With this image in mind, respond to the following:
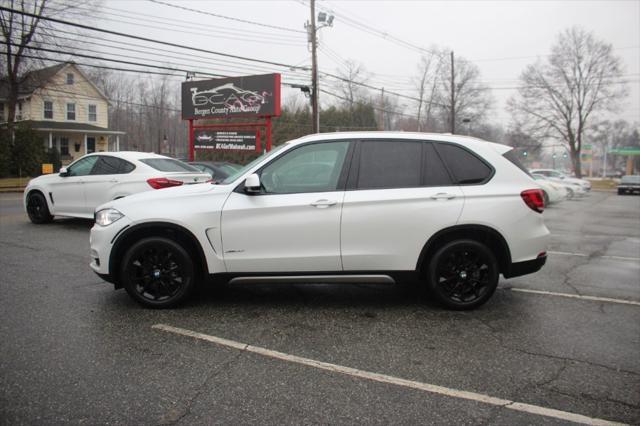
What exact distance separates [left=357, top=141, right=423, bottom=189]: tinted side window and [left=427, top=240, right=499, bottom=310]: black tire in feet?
2.46

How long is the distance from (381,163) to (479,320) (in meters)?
1.77

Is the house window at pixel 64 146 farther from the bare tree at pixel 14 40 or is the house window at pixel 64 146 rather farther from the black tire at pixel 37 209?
the black tire at pixel 37 209

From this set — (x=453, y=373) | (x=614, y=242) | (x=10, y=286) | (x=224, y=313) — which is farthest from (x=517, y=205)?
(x=614, y=242)

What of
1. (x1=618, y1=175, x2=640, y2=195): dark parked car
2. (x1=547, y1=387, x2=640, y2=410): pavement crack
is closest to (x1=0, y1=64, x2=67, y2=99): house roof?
(x1=547, y1=387, x2=640, y2=410): pavement crack

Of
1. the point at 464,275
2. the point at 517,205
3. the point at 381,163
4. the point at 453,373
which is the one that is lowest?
the point at 453,373

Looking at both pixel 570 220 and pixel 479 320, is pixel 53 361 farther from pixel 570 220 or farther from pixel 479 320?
pixel 570 220

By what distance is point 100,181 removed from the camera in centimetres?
920

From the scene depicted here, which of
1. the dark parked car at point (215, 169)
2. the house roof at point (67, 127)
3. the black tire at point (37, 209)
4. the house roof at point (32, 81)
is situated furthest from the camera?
the house roof at point (67, 127)

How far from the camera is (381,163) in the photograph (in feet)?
15.0

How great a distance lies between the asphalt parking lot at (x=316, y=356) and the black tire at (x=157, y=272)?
0.52ft

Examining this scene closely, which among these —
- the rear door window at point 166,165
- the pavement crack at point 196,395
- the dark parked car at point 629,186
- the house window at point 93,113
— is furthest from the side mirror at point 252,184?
the house window at point 93,113

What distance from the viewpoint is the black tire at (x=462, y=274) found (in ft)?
14.6

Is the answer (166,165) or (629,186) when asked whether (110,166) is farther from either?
(629,186)

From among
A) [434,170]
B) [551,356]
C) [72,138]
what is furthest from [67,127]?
[551,356]
